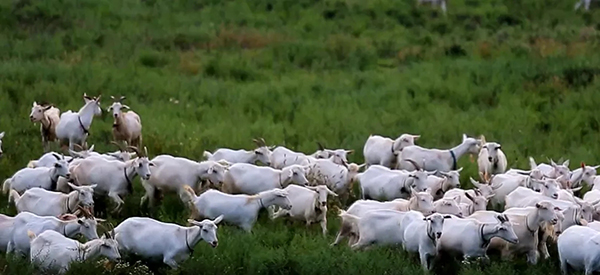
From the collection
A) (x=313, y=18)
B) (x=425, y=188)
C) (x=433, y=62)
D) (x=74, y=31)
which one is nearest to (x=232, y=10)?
(x=313, y=18)

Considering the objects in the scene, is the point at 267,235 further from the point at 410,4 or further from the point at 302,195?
the point at 410,4

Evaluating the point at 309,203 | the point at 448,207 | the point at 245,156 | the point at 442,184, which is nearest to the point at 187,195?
the point at 309,203

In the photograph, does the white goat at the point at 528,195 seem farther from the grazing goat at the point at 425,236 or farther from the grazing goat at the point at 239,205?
the grazing goat at the point at 239,205

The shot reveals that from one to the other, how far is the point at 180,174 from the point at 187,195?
0.42m

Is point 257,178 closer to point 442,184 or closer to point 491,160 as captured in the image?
point 442,184

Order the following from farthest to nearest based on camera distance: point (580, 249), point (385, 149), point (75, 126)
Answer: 1. point (75, 126)
2. point (385, 149)
3. point (580, 249)

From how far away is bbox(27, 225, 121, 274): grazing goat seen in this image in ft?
25.0

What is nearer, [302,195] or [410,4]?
[302,195]

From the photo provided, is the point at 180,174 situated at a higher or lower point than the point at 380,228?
lower

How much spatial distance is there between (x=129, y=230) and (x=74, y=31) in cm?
1531

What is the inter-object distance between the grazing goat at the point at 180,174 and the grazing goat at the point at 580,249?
392cm

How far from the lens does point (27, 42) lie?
21188mm

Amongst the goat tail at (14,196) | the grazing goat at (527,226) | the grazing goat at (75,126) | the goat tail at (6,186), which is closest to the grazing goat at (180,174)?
the goat tail at (14,196)

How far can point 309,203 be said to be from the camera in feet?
31.4
